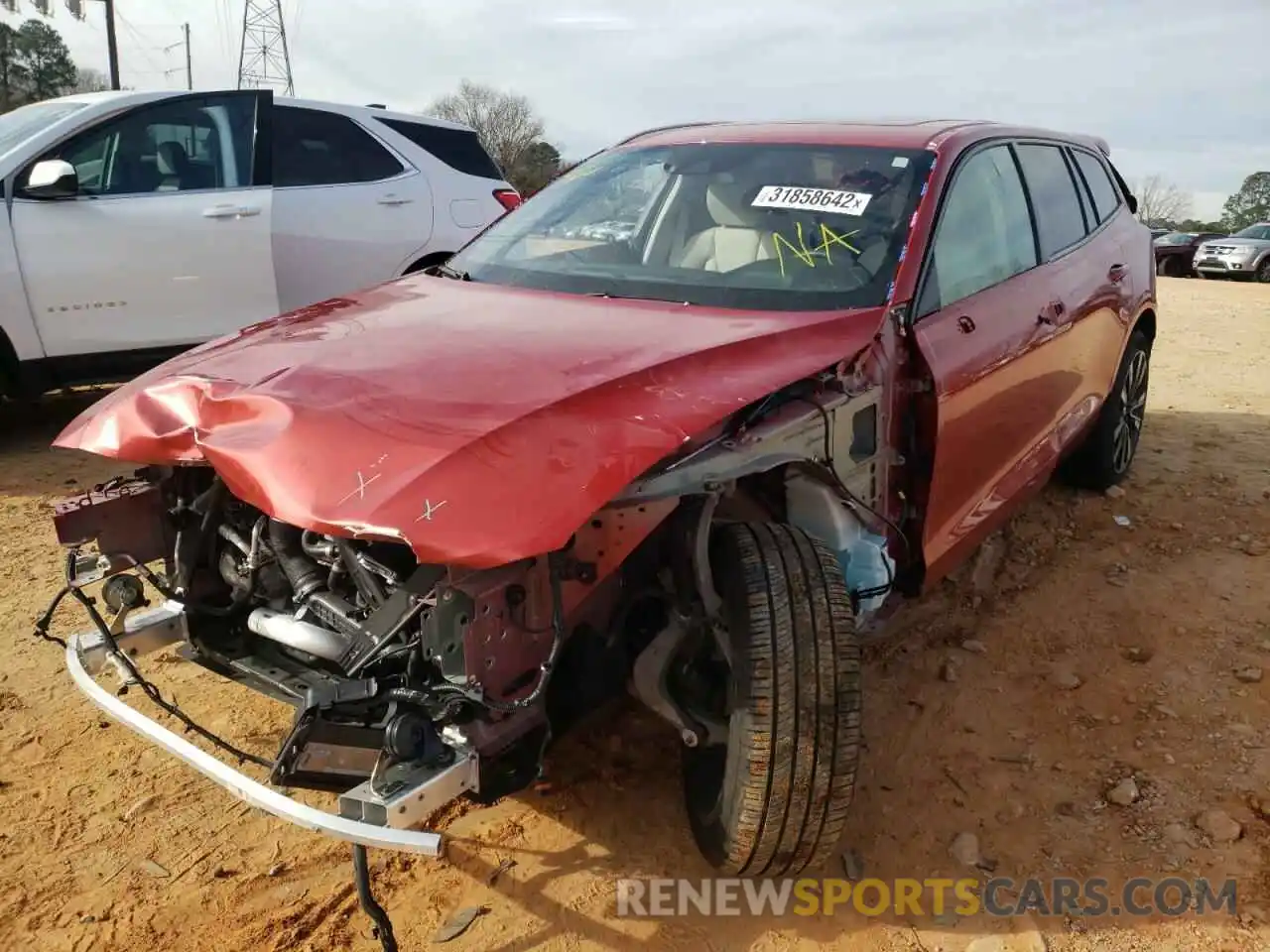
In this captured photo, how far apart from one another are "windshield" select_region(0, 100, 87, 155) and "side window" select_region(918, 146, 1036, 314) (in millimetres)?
4635

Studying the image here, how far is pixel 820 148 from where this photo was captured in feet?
11.0

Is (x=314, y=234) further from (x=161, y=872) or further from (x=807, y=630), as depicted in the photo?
(x=807, y=630)

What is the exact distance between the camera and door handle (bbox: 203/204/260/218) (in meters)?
5.54

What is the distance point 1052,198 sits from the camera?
4055 millimetres

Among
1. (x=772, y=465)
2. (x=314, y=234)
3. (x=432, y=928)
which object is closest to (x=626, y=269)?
(x=772, y=465)

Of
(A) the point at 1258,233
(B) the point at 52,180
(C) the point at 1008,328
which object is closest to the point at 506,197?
(B) the point at 52,180

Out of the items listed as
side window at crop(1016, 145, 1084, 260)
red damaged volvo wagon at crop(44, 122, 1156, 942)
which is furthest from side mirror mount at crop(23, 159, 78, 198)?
side window at crop(1016, 145, 1084, 260)

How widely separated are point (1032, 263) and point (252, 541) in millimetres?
2821

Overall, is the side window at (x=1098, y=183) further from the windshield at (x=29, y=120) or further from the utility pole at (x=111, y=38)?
the utility pole at (x=111, y=38)

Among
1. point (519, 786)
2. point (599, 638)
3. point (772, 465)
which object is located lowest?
point (519, 786)

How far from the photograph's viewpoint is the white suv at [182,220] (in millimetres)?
5180

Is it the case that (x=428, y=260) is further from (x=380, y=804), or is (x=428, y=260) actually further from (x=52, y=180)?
(x=380, y=804)

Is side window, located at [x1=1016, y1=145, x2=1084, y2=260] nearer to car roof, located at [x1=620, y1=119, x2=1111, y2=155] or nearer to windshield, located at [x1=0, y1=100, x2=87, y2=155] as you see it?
car roof, located at [x1=620, y1=119, x2=1111, y2=155]

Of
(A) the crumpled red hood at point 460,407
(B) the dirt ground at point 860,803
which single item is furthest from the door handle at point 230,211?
(A) the crumpled red hood at point 460,407
